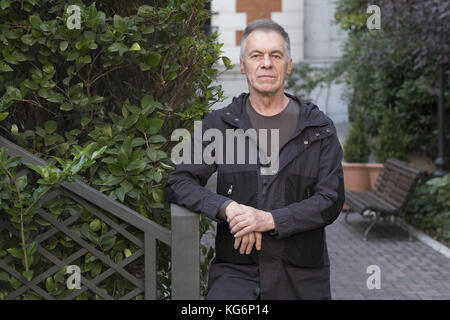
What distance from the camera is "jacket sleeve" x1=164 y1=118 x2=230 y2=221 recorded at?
2711mm

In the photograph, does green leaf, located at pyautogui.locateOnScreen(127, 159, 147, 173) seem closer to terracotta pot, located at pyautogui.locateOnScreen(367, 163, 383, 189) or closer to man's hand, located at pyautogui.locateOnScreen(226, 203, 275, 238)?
man's hand, located at pyautogui.locateOnScreen(226, 203, 275, 238)

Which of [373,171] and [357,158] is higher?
[357,158]

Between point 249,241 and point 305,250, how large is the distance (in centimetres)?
28

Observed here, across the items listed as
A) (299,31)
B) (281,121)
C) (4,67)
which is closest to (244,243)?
(281,121)

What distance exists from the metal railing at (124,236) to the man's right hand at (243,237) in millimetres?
175

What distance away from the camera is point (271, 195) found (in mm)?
2834

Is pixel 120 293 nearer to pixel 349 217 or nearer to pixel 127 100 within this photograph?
pixel 127 100

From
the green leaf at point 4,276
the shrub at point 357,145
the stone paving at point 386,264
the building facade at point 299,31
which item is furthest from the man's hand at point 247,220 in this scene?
the building facade at point 299,31

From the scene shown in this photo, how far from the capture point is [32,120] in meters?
3.10

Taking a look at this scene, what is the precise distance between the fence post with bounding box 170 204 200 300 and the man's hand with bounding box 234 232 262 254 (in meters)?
0.24

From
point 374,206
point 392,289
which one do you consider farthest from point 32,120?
point 374,206

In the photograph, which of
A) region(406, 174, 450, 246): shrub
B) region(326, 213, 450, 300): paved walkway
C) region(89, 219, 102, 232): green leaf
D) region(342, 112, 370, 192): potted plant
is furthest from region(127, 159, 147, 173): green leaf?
region(342, 112, 370, 192): potted plant

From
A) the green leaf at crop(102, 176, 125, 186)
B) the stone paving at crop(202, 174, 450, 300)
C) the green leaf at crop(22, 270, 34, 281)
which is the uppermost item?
the green leaf at crop(102, 176, 125, 186)

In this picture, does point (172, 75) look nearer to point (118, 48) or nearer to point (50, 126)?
point (118, 48)
